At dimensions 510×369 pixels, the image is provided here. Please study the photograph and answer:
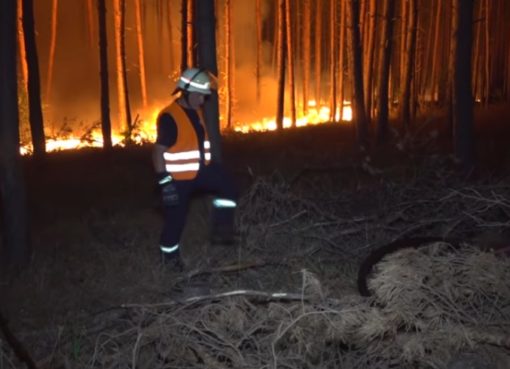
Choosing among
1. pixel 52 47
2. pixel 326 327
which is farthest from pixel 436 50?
pixel 326 327

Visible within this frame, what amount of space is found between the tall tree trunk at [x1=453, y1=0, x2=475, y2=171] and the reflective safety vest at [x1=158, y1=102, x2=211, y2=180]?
17.7 feet

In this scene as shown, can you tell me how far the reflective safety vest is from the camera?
608 cm

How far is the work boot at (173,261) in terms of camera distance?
20.3 feet

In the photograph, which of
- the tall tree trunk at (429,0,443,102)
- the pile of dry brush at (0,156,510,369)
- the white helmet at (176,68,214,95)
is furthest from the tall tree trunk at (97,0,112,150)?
the tall tree trunk at (429,0,443,102)

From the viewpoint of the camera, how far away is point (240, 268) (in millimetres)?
5773

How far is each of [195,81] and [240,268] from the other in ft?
5.77

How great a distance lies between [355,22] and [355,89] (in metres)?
1.66

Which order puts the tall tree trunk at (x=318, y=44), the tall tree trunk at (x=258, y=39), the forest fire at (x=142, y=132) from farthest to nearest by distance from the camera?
the tall tree trunk at (x=318, y=44)
the tall tree trunk at (x=258, y=39)
the forest fire at (x=142, y=132)

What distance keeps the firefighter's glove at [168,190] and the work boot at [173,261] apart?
20.1 inches

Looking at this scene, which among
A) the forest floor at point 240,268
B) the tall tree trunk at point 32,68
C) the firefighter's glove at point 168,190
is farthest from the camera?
the tall tree trunk at point 32,68

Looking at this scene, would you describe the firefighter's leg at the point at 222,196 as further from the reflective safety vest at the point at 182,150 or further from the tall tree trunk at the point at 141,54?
the tall tree trunk at the point at 141,54

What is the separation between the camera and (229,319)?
4.12 meters

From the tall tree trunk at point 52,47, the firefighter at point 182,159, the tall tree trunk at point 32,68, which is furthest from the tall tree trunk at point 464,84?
the tall tree trunk at point 52,47

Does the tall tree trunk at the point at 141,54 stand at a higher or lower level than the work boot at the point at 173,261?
higher
